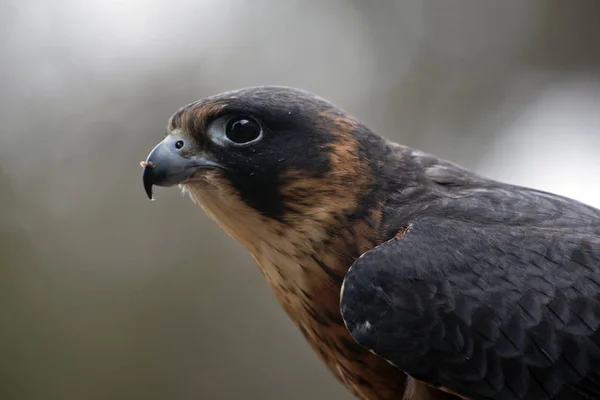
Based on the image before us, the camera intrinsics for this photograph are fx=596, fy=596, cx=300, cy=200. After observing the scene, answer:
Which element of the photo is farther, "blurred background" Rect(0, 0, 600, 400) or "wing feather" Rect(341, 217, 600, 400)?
"blurred background" Rect(0, 0, 600, 400)

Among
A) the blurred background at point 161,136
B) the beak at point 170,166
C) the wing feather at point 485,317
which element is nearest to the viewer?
the wing feather at point 485,317

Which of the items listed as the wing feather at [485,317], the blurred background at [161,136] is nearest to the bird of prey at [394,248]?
the wing feather at [485,317]

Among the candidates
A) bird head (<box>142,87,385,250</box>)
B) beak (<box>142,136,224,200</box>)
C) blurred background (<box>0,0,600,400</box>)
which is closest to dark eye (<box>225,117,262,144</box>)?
bird head (<box>142,87,385,250</box>)

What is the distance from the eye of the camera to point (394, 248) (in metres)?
1.82

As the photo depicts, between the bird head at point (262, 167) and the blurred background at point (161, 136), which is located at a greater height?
the bird head at point (262, 167)

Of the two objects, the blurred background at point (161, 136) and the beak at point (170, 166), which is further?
the blurred background at point (161, 136)

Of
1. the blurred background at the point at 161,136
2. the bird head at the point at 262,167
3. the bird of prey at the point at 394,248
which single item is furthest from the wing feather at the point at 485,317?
the blurred background at the point at 161,136

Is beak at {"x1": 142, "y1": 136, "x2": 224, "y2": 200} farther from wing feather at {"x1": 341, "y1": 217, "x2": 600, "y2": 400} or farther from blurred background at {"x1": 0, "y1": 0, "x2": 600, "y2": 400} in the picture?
blurred background at {"x1": 0, "y1": 0, "x2": 600, "y2": 400}

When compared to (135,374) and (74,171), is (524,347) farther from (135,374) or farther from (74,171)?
(74,171)

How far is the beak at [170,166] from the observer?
2072mm

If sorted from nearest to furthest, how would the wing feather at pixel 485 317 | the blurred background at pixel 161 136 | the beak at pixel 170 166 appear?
the wing feather at pixel 485 317, the beak at pixel 170 166, the blurred background at pixel 161 136

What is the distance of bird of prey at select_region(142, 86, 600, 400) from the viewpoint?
1.68 metres

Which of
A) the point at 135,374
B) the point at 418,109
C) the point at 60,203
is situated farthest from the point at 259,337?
the point at 418,109

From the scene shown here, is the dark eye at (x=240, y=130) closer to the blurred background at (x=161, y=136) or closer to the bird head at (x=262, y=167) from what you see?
the bird head at (x=262, y=167)
